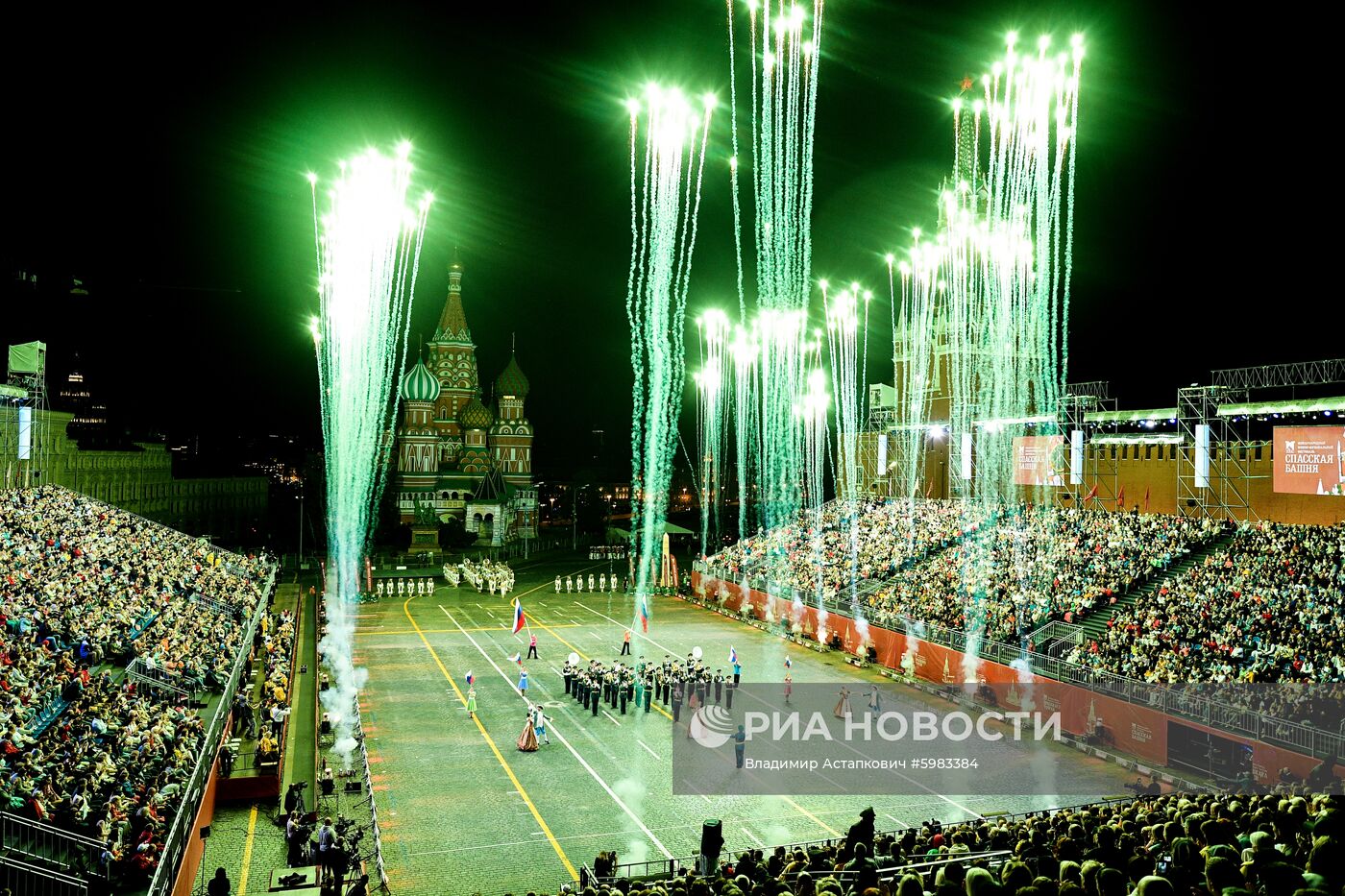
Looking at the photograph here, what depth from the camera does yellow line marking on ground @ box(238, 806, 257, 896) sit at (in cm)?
1377

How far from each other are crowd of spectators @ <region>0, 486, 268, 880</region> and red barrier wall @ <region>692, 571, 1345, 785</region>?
1909cm

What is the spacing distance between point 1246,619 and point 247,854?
2173cm

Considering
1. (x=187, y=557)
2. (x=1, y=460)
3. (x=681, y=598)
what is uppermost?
(x=1, y=460)

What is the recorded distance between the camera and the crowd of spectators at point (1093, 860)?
18.0ft

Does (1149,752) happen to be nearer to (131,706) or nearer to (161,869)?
(161,869)

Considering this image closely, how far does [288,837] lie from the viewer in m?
14.9

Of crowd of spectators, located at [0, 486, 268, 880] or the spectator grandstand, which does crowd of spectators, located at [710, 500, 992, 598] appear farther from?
the spectator grandstand

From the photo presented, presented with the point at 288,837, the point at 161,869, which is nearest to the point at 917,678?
the point at 288,837

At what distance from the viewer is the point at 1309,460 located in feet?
90.4

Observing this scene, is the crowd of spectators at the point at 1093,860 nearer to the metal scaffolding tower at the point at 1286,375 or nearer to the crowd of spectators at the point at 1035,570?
the crowd of spectators at the point at 1035,570

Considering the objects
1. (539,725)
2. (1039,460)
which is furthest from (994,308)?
(539,725)

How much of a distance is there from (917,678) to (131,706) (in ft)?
69.2

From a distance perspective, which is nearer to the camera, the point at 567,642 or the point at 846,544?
the point at 567,642

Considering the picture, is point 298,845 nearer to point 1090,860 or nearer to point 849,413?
point 1090,860
